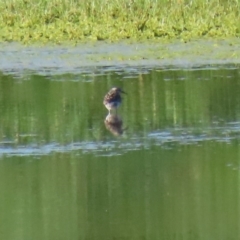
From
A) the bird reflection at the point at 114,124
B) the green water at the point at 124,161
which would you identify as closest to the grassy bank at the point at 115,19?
the green water at the point at 124,161

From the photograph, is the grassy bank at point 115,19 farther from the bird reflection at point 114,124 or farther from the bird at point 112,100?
the bird reflection at point 114,124

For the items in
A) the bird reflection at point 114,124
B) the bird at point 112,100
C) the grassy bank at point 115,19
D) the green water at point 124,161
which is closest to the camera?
the green water at point 124,161

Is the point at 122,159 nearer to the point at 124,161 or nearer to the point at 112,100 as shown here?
the point at 124,161

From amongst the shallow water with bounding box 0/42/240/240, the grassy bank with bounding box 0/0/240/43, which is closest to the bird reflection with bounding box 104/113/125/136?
the shallow water with bounding box 0/42/240/240

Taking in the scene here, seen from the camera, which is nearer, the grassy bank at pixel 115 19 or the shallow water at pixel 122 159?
the shallow water at pixel 122 159

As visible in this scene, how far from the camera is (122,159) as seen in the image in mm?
9672

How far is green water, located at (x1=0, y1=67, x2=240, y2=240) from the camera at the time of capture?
7.84 meters

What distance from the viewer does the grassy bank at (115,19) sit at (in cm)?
1812

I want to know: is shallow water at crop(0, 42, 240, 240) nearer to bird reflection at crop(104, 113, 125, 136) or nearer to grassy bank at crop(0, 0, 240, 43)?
bird reflection at crop(104, 113, 125, 136)

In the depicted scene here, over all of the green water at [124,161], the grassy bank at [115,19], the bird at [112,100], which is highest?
the grassy bank at [115,19]

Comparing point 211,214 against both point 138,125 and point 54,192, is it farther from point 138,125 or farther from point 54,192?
point 138,125

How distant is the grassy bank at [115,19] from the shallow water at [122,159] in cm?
384

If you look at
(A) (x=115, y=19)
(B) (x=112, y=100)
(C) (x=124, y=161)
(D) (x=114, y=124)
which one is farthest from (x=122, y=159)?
Result: (A) (x=115, y=19)

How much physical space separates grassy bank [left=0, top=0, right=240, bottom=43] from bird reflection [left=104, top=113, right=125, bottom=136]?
20.5 feet
